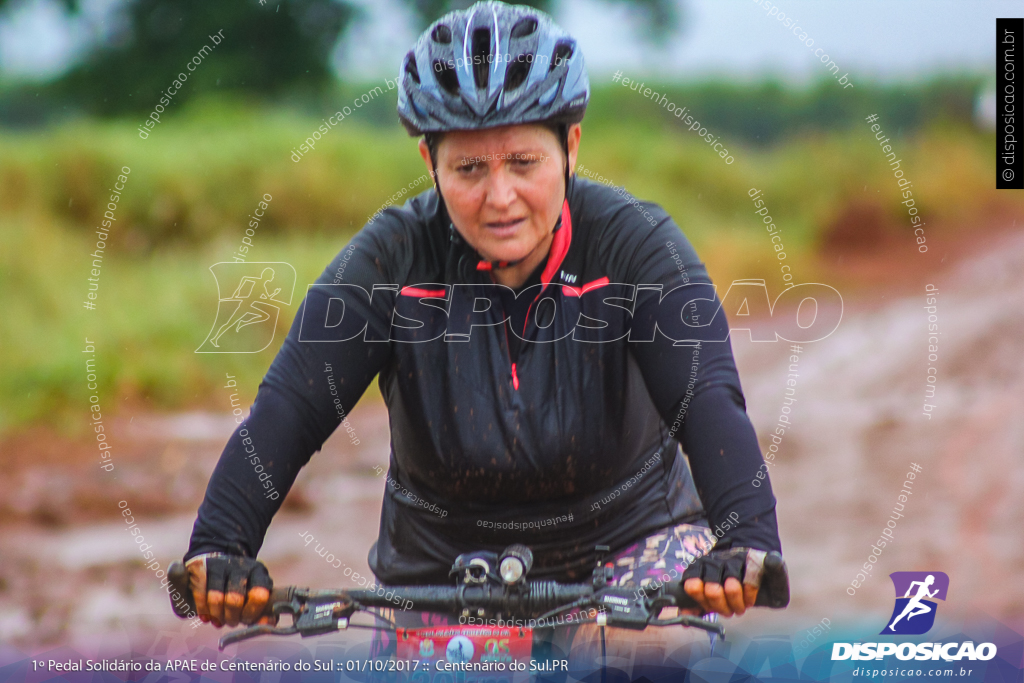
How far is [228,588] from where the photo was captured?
1964 millimetres

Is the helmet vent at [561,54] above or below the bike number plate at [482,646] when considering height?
above

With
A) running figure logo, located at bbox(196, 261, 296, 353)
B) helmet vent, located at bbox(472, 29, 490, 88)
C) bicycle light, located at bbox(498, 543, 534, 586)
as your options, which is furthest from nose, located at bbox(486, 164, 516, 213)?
running figure logo, located at bbox(196, 261, 296, 353)

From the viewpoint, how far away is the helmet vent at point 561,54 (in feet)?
7.84

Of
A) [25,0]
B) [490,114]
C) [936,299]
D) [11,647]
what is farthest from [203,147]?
[490,114]

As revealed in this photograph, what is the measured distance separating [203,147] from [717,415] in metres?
10.3

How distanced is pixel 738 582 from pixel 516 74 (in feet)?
4.14

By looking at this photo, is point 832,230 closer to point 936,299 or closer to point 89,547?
point 936,299

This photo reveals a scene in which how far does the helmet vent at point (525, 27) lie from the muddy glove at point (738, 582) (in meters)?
1.34

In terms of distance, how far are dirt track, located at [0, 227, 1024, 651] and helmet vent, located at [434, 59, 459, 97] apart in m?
3.56

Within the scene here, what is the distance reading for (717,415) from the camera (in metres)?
2.18

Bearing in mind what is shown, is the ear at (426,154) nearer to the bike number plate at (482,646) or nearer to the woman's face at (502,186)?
the woman's face at (502,186)

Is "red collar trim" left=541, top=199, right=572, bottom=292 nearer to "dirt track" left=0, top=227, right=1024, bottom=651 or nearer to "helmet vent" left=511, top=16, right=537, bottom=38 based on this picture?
"helmet vent" left=511, top=16, right=537, bottom=38

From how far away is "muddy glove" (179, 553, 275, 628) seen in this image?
196 cm

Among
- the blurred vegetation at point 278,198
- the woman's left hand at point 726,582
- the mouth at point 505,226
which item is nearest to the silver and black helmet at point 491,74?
the mouth at point 505,226
